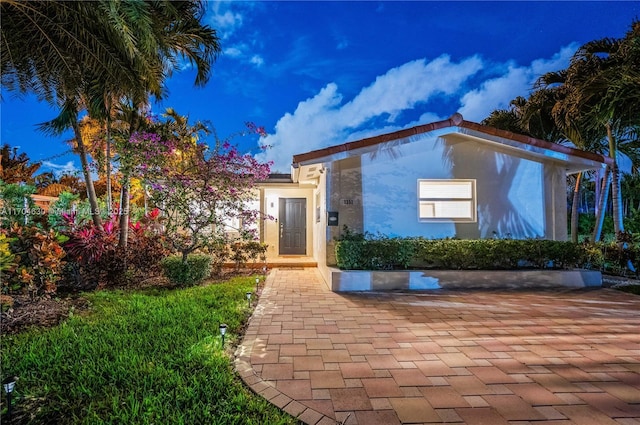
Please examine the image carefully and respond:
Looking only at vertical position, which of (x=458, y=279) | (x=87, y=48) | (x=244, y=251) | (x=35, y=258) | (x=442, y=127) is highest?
(x=87, y=48)

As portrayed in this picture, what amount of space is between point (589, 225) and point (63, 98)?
2495cm

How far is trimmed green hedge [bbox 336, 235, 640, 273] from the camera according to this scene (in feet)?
27.5

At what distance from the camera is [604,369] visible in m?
3.64

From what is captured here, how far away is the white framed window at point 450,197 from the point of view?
385 inches

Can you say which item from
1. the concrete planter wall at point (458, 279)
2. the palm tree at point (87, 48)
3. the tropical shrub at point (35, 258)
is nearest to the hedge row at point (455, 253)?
the concrete planter wall at point (458, 279)

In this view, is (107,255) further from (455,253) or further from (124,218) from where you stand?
(455,253)

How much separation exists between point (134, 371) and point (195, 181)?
568cm

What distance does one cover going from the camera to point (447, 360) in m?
3.87

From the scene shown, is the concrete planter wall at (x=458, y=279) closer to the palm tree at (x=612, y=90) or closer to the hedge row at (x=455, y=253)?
the hedge row at (x=455, y=253)

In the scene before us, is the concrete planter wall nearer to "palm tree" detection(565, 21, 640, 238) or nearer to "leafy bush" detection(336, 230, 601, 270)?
"leafy bush" detection(336, 230, 601, 270)

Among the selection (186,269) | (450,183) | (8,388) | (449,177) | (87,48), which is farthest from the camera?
(450,183)

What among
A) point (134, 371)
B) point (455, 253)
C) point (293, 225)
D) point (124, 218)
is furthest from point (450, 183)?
point (124, 218)

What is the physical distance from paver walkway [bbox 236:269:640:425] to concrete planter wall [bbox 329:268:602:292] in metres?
1.23

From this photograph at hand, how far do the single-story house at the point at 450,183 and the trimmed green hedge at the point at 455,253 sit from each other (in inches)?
36.5
